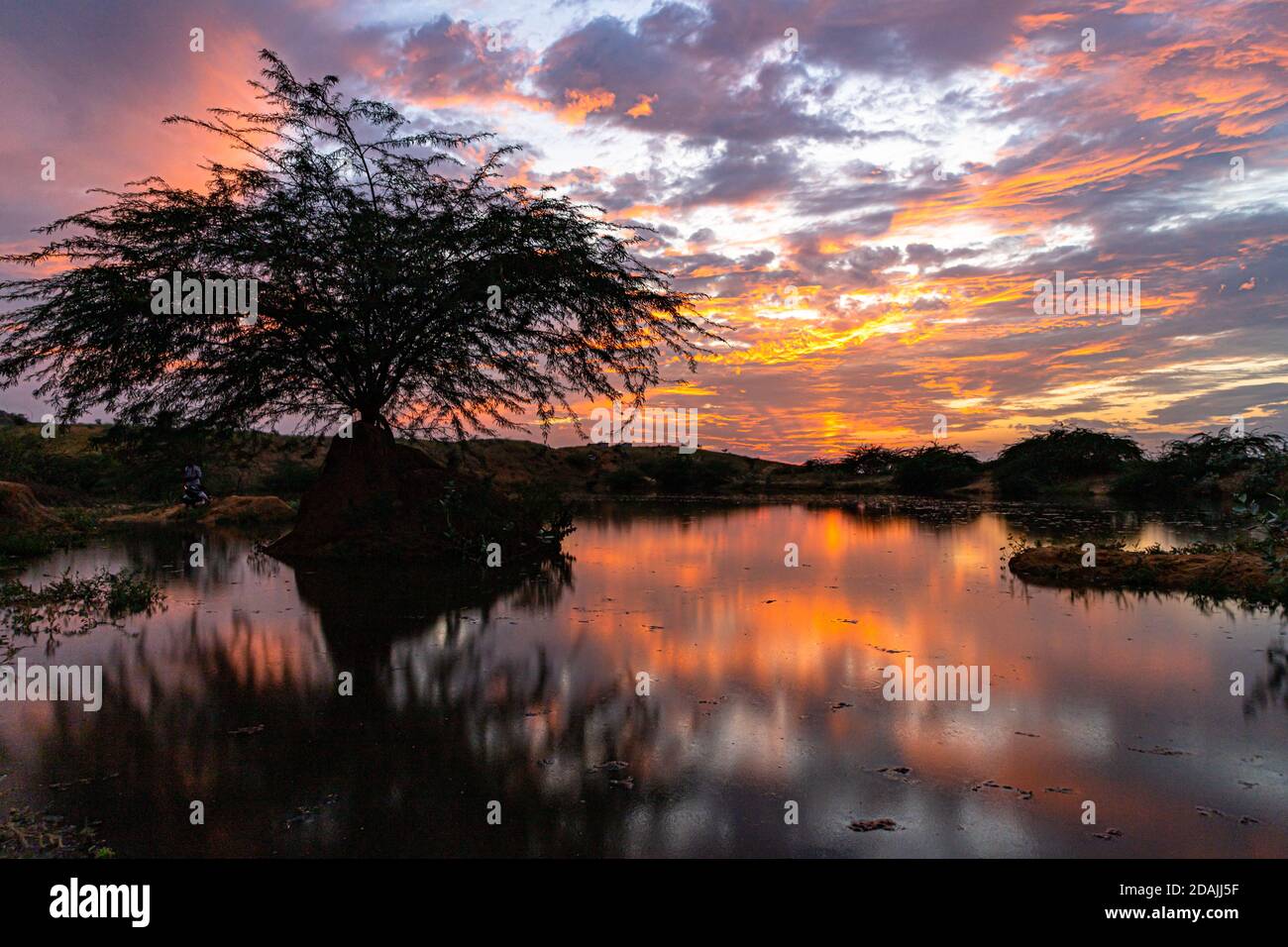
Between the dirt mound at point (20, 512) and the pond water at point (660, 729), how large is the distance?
374 inches

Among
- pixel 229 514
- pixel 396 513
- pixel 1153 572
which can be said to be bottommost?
pixel 1153 572

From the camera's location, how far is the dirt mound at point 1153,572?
34.1 feet

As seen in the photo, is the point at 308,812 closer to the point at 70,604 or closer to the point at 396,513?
the point at 70,604

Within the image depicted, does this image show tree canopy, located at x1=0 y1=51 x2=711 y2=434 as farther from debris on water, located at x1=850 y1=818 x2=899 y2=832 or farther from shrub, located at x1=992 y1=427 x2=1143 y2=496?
shrub, located at x1=992 y1=427 x2=1143 y2=496

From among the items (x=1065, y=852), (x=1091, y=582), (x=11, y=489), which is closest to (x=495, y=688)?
(x=1065, y=852)

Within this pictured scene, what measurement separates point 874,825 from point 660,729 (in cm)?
178

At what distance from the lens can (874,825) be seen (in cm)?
373

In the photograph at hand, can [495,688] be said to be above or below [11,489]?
below

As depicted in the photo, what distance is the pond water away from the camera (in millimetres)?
3734

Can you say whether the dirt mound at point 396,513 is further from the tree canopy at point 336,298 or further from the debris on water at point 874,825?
the debris on water at point 874,825

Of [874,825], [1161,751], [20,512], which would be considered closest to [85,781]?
[874,825]
